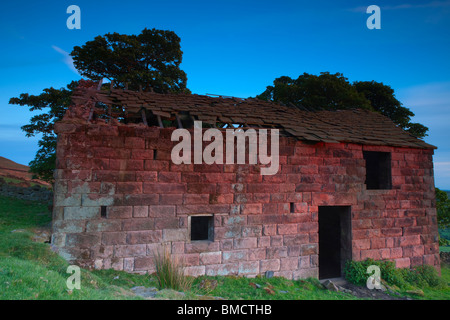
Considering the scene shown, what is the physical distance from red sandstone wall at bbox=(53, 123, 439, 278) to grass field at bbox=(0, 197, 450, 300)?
34cm

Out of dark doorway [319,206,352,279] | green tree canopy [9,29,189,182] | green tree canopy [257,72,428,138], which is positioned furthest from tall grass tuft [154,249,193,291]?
green tree canopy [257,72,428,138]

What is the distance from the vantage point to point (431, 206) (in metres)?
9.35

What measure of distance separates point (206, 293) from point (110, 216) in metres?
2.59

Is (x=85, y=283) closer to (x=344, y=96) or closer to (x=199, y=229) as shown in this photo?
(x=199, y=229)

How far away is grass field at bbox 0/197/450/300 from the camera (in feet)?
12.8

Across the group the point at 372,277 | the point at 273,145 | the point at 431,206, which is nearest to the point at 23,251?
the point at 273,145

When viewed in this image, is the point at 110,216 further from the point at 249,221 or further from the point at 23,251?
the point at 249,221

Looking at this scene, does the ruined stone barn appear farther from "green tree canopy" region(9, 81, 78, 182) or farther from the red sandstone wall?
"green tree canopy" region(9, 81, 78, 182)

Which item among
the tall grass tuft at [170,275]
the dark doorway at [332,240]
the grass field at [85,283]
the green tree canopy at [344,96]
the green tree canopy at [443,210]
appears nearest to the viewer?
the grass field at [85,283]

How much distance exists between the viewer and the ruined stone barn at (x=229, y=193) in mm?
6078

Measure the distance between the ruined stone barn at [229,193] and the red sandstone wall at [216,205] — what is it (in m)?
0.02

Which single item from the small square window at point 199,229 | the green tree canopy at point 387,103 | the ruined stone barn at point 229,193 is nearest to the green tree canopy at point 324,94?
the green tree canopy at point 387,103

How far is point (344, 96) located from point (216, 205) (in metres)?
15.8

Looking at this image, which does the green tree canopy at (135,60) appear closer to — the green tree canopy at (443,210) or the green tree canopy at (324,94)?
the green tree canopy at (324,94)
